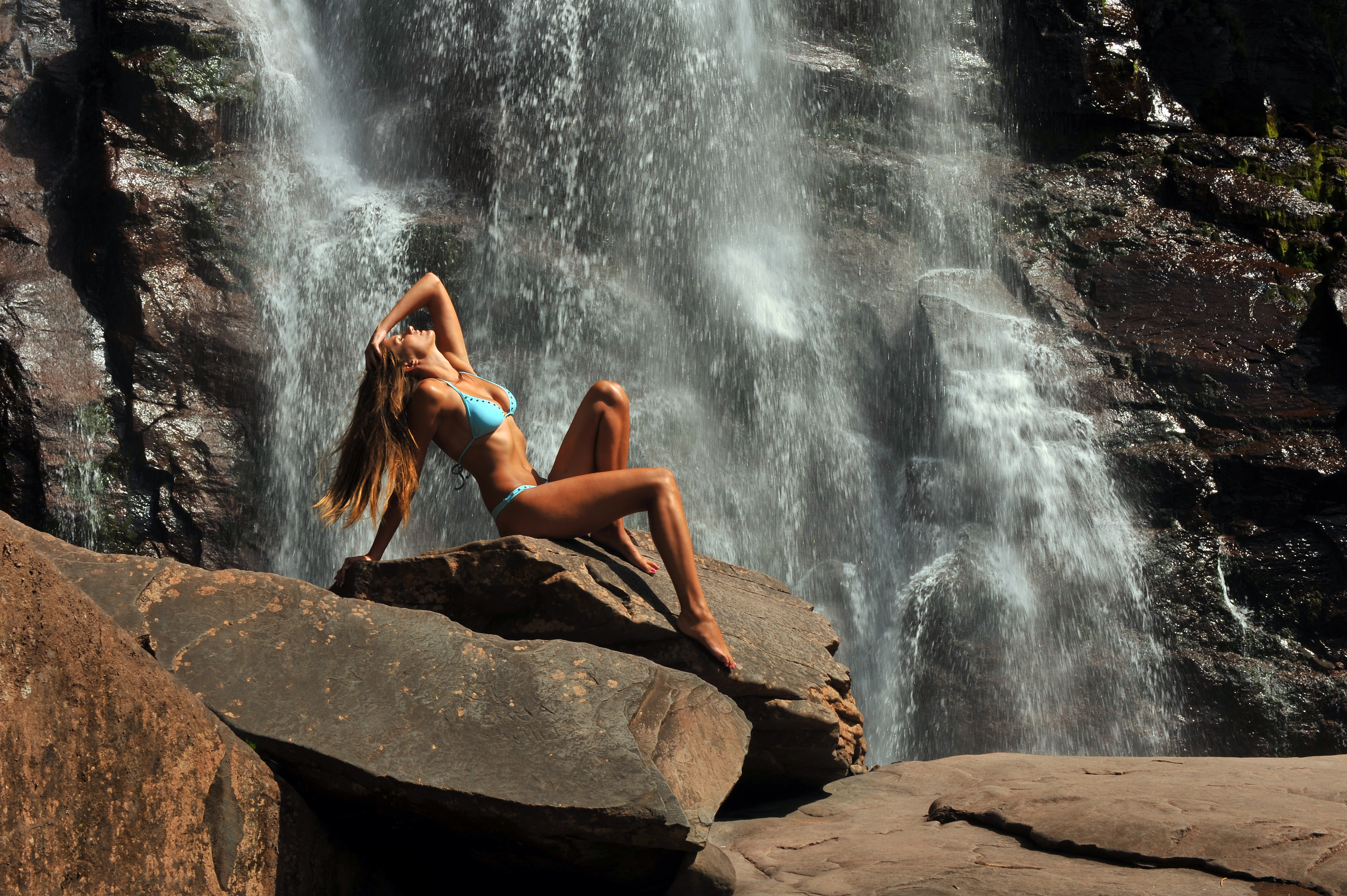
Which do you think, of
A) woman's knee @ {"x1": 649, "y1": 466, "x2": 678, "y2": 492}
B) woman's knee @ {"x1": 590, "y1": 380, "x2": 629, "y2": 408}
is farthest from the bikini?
woman's knee @ {"x1": 649, "y1": 466, "x2": 678, "y2": 492}

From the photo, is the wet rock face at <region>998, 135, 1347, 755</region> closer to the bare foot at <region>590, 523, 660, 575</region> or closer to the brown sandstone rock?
the bare foot at <region>590, 523, 660, 575</region>

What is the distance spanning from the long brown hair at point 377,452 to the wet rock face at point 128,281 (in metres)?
5.35

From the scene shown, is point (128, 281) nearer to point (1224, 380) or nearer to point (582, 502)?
point (582, 502)

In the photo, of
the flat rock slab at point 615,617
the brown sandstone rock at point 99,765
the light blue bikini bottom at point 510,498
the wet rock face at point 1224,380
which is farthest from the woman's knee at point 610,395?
the wet rock face at point 1224,380

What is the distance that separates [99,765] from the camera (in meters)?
1.93

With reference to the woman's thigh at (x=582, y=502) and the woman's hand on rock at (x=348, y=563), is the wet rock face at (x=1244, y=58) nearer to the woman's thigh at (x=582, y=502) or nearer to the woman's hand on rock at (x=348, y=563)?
the woman's thigh at (x=582, y=502)

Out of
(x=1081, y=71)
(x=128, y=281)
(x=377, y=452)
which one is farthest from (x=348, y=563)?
(x=1081, y=71)

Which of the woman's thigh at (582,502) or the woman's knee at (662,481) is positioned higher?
the woman's knee at (662,481)

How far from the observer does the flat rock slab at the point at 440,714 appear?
102 inches

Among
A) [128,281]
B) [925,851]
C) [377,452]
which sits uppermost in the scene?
[377,452]

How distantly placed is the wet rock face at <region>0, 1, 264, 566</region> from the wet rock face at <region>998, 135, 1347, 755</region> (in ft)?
28.2

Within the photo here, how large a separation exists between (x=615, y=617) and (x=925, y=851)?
4.67 ft

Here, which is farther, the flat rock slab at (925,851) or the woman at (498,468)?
the woman at (498,468)

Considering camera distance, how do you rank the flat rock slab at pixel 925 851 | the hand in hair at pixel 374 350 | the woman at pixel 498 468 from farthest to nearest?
the hand in hair at pixel 374 350
the woman at pixel 498 468
the flat rock slab at pixel 925 851
